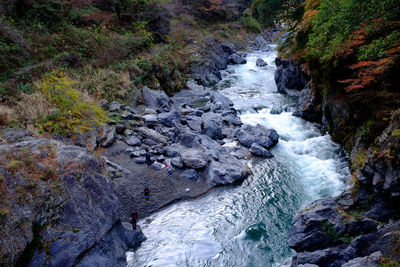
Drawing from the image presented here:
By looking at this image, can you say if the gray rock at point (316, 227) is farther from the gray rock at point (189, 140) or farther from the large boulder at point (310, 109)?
the large boulder at point (310, 109)

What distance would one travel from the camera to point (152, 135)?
15617mm

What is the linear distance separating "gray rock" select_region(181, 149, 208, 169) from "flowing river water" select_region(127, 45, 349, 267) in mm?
1798

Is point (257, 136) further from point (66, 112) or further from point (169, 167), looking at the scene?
point (66, 112)

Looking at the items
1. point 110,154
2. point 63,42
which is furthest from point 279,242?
point 63,42

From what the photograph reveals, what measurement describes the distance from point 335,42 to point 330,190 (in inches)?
305

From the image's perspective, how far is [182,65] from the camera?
29266 mm

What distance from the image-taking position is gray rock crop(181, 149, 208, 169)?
1373cm

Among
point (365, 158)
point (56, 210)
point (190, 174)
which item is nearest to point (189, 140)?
point (190, 174)

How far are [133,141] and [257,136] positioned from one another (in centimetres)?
884

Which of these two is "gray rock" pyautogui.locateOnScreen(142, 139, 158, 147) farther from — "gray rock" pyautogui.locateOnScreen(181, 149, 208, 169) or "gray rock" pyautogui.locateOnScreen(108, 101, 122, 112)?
"gray rock" pyautogui.locateOnScreen(108, 101, 122, 112)

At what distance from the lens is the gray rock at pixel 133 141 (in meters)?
14.6

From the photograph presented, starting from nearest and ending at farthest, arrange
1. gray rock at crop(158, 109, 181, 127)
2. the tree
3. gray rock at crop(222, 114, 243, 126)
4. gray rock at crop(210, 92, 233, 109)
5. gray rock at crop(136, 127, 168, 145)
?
gray rock at crop(136, 127, 168, 145) → gray rock at crop(158, 109, 181, 127) → gray rock at crop(222, 114, 243, 126) → gray rock at crop(210, 92, 233, 109) → the tree

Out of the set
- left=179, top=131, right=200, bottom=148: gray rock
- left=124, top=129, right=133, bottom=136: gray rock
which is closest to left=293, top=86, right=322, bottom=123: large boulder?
left=179, top=131, right=200, bottom=148: gray rock

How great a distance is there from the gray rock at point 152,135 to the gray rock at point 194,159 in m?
2.09
